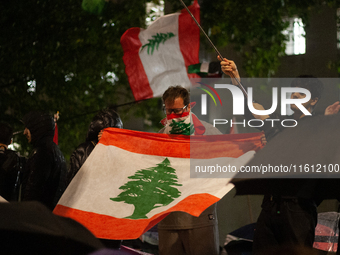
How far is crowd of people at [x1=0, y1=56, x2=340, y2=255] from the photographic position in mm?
2977

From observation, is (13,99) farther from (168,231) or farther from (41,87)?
(168,231)

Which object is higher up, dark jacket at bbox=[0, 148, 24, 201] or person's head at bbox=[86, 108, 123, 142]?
person's head at bbox=[86, 108, 123, 142]

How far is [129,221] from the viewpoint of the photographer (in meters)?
3.42

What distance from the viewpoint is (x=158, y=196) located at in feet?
11.6

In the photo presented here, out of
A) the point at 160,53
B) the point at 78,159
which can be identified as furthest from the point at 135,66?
the point at 78,159

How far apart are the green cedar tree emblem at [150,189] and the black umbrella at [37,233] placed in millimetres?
2435

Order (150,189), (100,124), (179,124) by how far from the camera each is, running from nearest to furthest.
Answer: (150,189)
(179,124)
(100,124)

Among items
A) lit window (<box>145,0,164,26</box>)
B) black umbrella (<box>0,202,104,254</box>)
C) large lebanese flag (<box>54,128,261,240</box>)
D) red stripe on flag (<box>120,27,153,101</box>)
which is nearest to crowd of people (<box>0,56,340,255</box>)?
large lebanese flag (<box>54,128,261,240</box>)

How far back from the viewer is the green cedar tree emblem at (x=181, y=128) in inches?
148

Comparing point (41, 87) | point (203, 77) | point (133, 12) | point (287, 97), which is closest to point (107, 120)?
point (287, 97)

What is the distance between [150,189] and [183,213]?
38cm

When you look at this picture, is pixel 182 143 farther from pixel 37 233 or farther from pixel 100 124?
pixel 37 233

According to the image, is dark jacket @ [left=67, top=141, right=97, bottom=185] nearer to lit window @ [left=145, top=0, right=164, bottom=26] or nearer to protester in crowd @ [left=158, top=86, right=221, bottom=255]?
protester in crowd @ [left=158, top=86, right=221, bottom=255]

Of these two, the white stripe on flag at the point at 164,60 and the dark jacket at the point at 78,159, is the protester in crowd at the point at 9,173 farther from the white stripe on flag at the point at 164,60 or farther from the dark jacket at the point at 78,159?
the white stripe on flag at the point at 164,60
